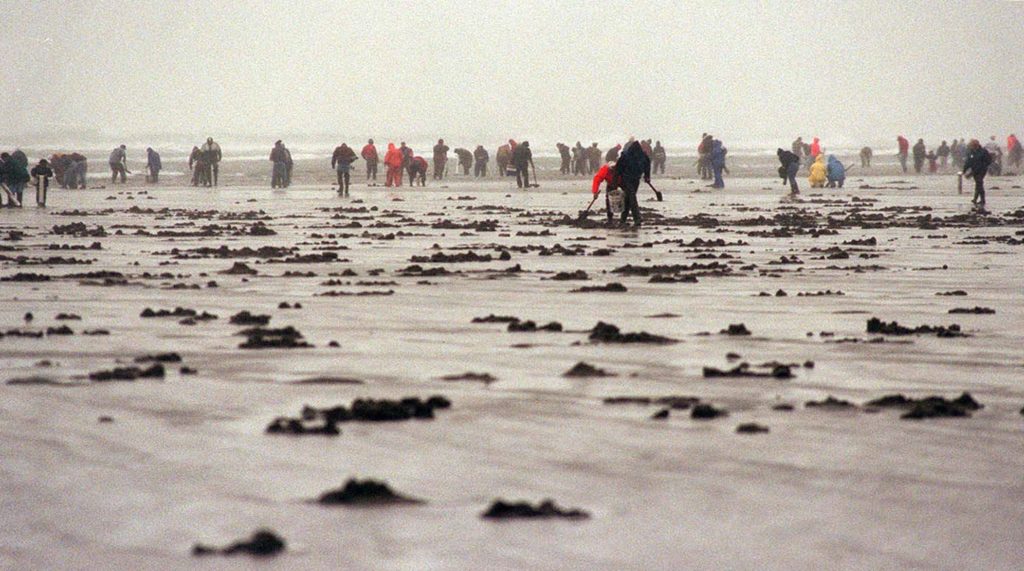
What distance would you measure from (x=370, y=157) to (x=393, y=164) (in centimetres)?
618

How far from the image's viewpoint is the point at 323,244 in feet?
80.7

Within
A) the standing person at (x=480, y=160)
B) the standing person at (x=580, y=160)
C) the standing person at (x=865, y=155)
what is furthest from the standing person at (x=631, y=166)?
the standing person at (x=865, y=155)

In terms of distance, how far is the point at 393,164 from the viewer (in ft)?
186

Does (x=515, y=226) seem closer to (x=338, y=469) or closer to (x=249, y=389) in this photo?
(x=249, y=389)

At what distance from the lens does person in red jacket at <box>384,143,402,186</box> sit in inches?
2212

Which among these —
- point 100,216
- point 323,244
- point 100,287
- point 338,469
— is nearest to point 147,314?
point 100,287

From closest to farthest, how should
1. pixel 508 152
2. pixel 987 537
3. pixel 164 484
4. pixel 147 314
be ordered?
pixel 987 537 < pixel 164 484 < pixel 147 314 < pixel 508 152

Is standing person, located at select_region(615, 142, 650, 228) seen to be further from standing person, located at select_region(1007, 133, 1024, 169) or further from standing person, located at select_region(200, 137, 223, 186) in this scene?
standing person, located at select_region(1007, 133, 1024, 169)

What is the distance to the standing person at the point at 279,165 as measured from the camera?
56.8 metres

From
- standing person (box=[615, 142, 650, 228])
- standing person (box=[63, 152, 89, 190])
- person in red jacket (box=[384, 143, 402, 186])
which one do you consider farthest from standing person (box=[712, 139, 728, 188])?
standing person (box=[615, 142, 650, 228])

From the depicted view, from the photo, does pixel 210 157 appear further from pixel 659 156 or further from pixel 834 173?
pixel 659 156

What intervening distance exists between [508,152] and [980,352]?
186 feet

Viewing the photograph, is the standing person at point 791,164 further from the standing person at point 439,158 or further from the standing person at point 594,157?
the standing person at point 594,157

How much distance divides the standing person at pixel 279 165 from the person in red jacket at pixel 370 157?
8.12ft
